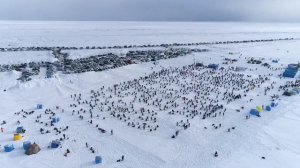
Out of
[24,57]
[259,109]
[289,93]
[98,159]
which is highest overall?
[24,57]

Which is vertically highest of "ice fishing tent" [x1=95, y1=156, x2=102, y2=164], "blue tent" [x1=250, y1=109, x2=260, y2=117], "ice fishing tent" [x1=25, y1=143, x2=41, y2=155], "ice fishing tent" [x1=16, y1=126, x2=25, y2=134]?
"ice fishing tent" [x1=16, y1=126, x2=25, y2=134]

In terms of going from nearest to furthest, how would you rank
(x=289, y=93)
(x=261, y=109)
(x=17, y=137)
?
(x=17, y=137) → (x=261, y=109) → (x=289, y=93)

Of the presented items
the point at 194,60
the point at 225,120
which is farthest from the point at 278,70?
the point at 225,120

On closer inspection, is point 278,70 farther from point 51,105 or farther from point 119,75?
point 51,105

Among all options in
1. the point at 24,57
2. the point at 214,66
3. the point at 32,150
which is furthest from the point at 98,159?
the point at 24,57

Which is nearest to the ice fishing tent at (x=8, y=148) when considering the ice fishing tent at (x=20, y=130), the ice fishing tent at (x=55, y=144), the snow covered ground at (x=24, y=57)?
the ice fishing tent at (x=55, y=144)

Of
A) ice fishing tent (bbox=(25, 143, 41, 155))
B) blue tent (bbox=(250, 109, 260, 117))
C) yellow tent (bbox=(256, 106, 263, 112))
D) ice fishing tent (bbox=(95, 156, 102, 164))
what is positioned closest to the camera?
ice fishing tent (bbox=(95, 156, 102, 164))

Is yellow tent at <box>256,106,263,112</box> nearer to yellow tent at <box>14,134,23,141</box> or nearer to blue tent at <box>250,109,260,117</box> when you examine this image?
blue tent at <box>250,109,260,117</box>

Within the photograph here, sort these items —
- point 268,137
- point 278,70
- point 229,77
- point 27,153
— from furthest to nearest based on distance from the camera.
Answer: point 278,70, point 229,77, point 268,137, point 27,153

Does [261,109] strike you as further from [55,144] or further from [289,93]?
[55,144]

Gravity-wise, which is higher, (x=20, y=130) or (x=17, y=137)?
(x=20, y=130)

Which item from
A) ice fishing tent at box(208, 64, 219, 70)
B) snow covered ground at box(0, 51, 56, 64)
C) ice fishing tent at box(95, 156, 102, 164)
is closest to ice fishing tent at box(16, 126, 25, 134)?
ice fishing tent at box(95, 156, 102, 164)
